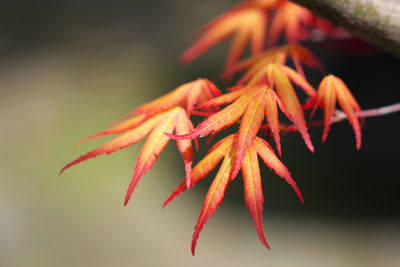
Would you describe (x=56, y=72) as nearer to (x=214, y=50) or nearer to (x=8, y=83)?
(x=8, y=83)

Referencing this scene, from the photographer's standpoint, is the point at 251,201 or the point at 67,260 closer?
the point at 251,201

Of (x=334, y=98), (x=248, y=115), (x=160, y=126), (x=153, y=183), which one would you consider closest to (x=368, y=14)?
(x=334, y=98)

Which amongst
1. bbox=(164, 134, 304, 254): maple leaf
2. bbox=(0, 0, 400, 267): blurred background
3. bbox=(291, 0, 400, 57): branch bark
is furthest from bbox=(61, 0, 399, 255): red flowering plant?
bbox=(0, 0, 400, 267): blurred background

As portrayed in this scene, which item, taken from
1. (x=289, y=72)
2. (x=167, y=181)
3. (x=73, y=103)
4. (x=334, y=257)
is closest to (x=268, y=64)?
(x=289, y=72)

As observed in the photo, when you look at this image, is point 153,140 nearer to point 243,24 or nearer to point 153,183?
point 243,24

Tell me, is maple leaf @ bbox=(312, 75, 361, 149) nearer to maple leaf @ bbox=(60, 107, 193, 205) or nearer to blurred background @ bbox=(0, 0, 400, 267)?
maple leaf @ bbox=(60, 107, 193, 205)
